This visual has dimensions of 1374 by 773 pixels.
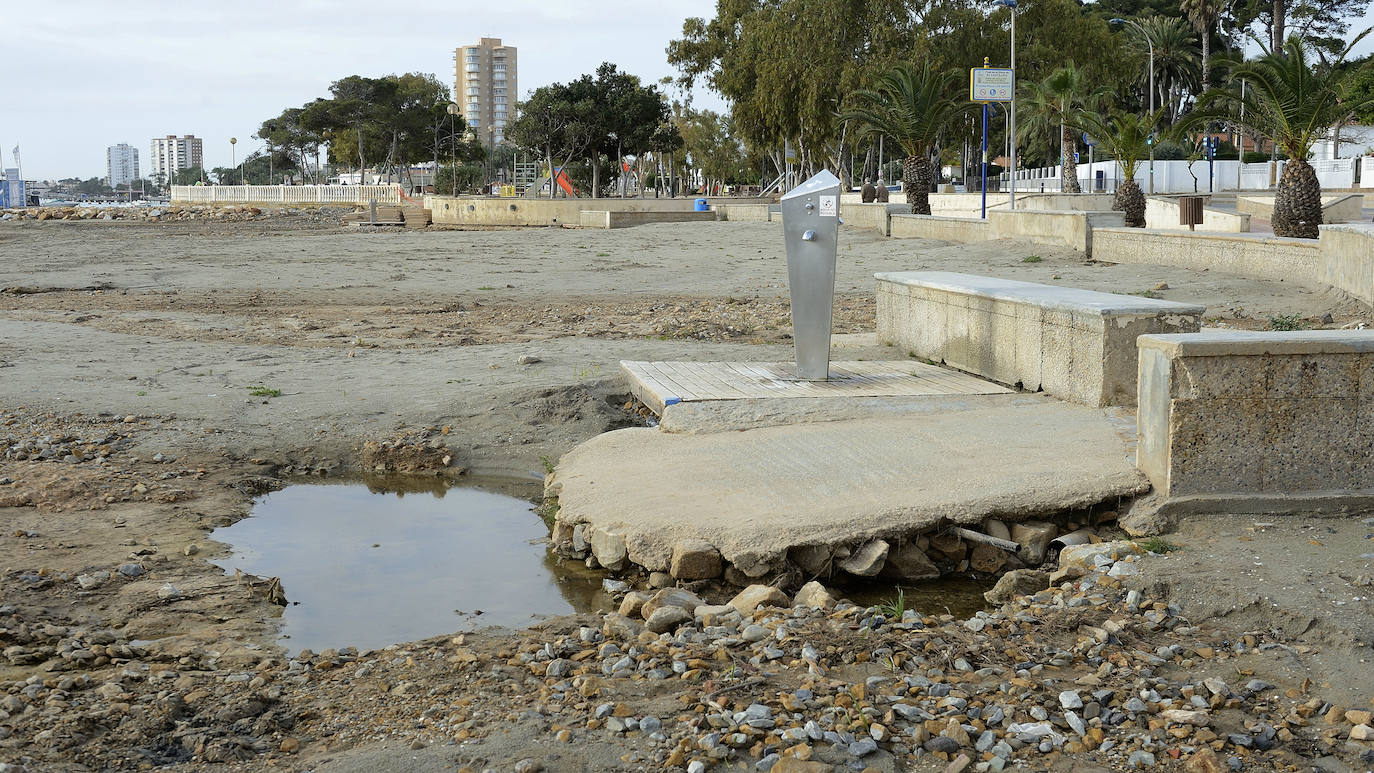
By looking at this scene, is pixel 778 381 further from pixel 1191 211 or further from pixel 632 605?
pixel 1191 211

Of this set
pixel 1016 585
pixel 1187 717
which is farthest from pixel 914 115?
pixel 1187 717

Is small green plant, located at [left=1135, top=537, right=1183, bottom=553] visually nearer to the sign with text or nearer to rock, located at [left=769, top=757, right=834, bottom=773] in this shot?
rock, located at [left=769, top=757, right=834, bottom=773]

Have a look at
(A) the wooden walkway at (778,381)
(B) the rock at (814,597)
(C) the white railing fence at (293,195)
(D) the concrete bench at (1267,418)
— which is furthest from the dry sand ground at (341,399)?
(C) the white railing fence at (293,195)

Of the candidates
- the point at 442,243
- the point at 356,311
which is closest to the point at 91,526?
the point at 356,311

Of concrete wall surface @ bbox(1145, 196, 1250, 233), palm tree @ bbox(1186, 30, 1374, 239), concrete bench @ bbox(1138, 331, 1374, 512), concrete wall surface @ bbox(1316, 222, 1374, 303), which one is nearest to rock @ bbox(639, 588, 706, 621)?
concrete bench @ bbox(1138, 331, 1374, 512)

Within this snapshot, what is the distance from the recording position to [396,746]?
13.0 ft

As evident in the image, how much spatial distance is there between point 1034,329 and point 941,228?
19922 mm

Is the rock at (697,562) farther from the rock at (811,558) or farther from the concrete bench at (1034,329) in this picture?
the concrete bench at (1034,329)

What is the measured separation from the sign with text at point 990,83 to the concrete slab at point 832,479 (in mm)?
24893

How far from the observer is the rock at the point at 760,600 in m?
5.38

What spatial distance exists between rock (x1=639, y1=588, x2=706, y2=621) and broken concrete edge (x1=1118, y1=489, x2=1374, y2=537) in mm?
2308

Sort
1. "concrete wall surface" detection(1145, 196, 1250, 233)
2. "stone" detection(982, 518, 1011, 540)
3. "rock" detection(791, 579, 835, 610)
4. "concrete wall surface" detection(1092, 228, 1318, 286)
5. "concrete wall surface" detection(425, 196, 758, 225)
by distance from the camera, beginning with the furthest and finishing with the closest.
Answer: "concrete wall surface" detection(425, 196, 758, 225) < "concrete wall surface" detection(1145, 196, 1250, 233) < "concrete wall surface" detection(1092, 228, 1318, 286) < "stone" detection(982, 518, 1011, 540) < "rock" detection(791, 579, 835, 610)

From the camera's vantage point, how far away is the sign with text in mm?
31281

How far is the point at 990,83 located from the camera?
31.5 metres
